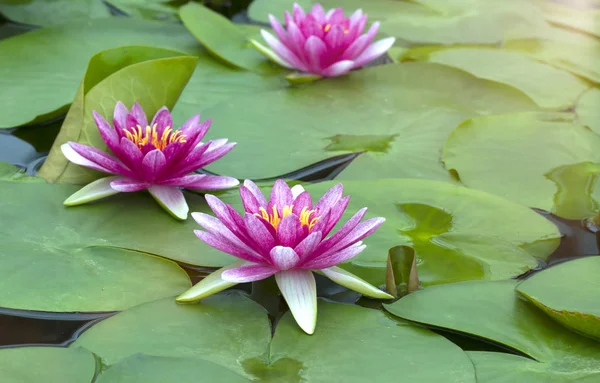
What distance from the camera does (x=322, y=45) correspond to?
8.55 ft

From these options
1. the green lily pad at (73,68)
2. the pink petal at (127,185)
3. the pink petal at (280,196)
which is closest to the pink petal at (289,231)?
the pink petal at (280,196)

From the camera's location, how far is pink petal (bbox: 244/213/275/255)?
1385mm

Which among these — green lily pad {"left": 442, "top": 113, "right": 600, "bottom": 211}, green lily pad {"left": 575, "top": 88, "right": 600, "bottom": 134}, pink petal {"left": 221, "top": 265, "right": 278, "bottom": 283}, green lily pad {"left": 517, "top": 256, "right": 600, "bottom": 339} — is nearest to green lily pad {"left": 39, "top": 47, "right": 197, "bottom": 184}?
pink petal {"left": 221, "top": 265, "right": 278, "bottom": 283}

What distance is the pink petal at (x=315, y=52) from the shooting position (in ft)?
8.48

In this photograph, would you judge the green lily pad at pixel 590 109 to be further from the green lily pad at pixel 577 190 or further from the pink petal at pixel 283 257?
the pink petal at pixel 283 257

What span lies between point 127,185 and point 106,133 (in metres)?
0.17

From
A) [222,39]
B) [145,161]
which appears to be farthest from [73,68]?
[145,161]

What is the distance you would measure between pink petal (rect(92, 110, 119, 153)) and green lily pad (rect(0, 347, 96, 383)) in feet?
2.22

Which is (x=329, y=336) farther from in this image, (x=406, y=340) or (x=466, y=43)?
(x=466, y=43)

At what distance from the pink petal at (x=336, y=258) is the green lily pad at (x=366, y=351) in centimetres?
11

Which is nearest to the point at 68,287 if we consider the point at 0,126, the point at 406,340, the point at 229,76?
the point at 406,340

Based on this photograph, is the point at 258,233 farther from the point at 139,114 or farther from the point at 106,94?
the point at 106,94

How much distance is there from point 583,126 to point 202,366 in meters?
1.75

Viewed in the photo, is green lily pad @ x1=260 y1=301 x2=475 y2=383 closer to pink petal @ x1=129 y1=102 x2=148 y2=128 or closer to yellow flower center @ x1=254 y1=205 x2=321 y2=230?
yellow flower center @ x1=254 y1=205 x2=321 y2=230
